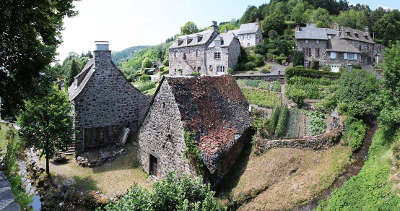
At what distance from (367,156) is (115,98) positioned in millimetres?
16868

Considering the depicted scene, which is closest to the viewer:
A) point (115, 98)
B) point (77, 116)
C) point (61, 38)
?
point (61, 38)

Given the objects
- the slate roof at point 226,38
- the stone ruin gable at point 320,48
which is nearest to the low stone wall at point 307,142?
the slate roof at point 226,38

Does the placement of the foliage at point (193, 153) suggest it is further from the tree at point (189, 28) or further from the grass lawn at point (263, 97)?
the tree at point (189, 28)

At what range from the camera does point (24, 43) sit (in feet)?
27.0

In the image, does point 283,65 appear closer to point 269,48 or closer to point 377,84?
point 269,48

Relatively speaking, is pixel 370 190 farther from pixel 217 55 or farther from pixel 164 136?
pixel 217 55

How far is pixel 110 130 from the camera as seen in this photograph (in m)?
21.3

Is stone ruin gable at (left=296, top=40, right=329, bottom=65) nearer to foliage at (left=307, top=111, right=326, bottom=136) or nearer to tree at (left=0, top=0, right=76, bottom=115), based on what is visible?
foliage at (left=307, top=111, right=326, bottom=136)

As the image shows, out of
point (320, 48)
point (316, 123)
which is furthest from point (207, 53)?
point (316, 123)

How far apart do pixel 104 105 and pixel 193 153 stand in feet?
34.9

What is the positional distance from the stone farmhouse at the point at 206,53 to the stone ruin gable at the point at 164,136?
82.0 ft

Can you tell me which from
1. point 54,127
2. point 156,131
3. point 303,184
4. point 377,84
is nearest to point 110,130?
point 54,127

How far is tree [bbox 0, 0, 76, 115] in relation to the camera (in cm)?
791

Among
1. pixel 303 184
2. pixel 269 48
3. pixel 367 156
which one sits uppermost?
pixel 269 48
